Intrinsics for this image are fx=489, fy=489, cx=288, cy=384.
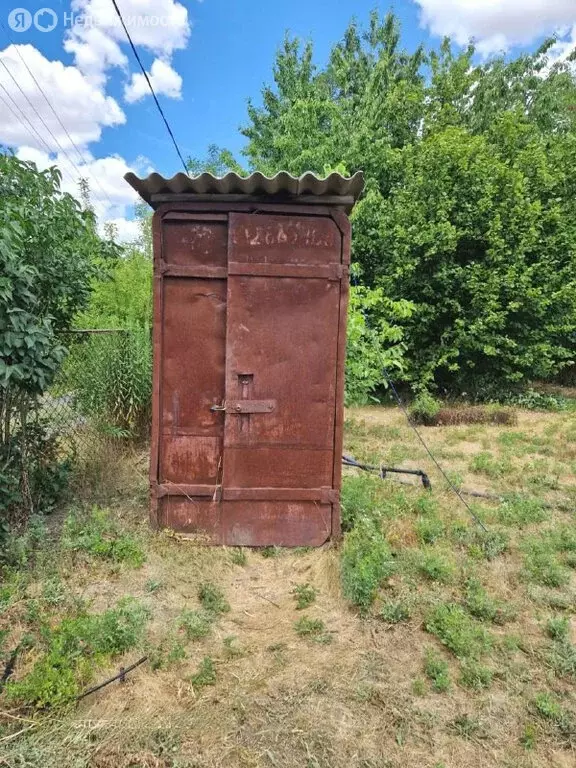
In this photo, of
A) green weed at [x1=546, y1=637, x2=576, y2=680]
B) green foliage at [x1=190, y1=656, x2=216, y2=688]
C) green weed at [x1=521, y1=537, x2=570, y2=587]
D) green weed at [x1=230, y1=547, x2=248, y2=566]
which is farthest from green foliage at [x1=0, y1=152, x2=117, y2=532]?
green weed at [x1=521, y1=537, x2=570, y2=587]

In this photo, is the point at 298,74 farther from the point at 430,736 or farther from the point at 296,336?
the point at 430,736

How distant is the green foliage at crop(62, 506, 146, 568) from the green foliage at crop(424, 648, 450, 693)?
1.97 m

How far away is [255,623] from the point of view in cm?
291

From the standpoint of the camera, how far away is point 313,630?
9.17ft

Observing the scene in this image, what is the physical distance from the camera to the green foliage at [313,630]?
2.72 meters

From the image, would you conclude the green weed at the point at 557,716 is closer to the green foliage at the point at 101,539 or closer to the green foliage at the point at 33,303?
the green foliage at the point at 101,539

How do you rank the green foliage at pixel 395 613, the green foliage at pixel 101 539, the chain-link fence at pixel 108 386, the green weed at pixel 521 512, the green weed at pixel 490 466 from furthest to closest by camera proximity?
the green weed at pixel 490 466
the chain-link fence at pixel 108 386
the green weed at pixel 521 512
the green foliage at pixel 101 539
the green foliage at pixel 395 613

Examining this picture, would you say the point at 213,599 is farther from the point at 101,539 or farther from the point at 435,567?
the point at 435,567

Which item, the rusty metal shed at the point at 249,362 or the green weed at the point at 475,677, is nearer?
the green weed at the point at 475,677

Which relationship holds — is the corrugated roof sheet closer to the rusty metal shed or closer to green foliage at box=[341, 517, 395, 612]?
the rusty metal shed

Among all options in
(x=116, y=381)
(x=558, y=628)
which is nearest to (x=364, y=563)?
(x=558, y=628)

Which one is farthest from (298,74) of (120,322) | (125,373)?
(125,373)

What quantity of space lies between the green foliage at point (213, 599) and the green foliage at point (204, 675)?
500 millimetres

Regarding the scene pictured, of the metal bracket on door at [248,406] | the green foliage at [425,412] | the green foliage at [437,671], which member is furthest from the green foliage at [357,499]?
the green foliage at [425,412]
